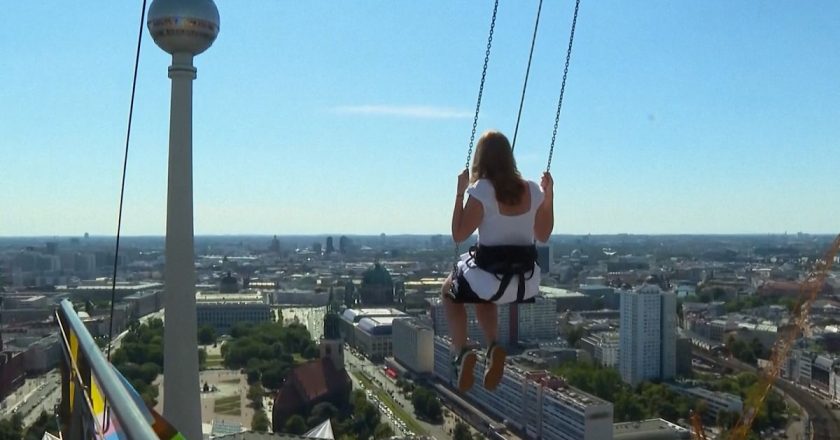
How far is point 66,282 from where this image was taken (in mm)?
39906

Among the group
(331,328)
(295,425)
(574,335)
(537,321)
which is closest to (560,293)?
(537,321)

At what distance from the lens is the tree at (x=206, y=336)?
24.5 m

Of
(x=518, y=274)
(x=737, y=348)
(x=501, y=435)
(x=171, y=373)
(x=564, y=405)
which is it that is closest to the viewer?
(x=518, y=274)

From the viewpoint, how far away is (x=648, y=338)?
1909 centimetres

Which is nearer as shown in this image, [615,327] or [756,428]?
[756,428]

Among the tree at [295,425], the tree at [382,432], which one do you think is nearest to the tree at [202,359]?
the tree at [295,425]

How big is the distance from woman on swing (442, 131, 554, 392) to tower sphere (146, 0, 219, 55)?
178 inches

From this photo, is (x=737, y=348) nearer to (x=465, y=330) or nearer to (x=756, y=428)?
Result: (x=756, y=428)

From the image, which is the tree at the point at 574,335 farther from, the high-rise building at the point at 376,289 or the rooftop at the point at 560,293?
the rooftop at the point at 560,293

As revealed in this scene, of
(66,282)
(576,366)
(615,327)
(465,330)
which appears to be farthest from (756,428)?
(66,282)

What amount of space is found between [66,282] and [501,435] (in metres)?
32.1

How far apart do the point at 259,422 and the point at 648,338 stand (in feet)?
32.6

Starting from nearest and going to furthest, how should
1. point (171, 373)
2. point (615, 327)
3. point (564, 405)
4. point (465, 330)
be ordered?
1. point (465, 330)
2. point (171, 373)
3. point (564, 405)
4. point (615, 327)

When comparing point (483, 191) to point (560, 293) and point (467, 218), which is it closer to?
point (467, 218)
